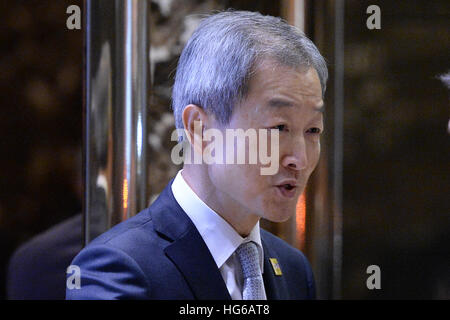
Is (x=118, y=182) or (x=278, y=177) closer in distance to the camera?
(x=278, y=177)

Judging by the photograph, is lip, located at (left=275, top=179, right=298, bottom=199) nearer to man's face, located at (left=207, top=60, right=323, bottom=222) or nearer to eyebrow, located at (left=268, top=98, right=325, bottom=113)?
man's face, located at (left=207, top=60, right=323, bottom=222)

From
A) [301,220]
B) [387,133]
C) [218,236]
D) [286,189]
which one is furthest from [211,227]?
[387,133]

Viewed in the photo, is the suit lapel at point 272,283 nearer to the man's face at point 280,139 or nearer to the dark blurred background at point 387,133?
the man's face at point 280,139

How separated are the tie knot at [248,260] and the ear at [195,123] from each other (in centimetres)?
16

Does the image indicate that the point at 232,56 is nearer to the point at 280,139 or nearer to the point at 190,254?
the point at 280,139

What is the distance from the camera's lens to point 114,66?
3.62ft

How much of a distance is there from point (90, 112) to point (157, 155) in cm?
15

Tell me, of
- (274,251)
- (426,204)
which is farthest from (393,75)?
(274,251)

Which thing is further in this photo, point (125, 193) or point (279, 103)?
point (125, 193)

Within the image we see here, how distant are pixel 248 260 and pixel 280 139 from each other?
182 millimetres

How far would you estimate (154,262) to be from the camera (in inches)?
31.8
